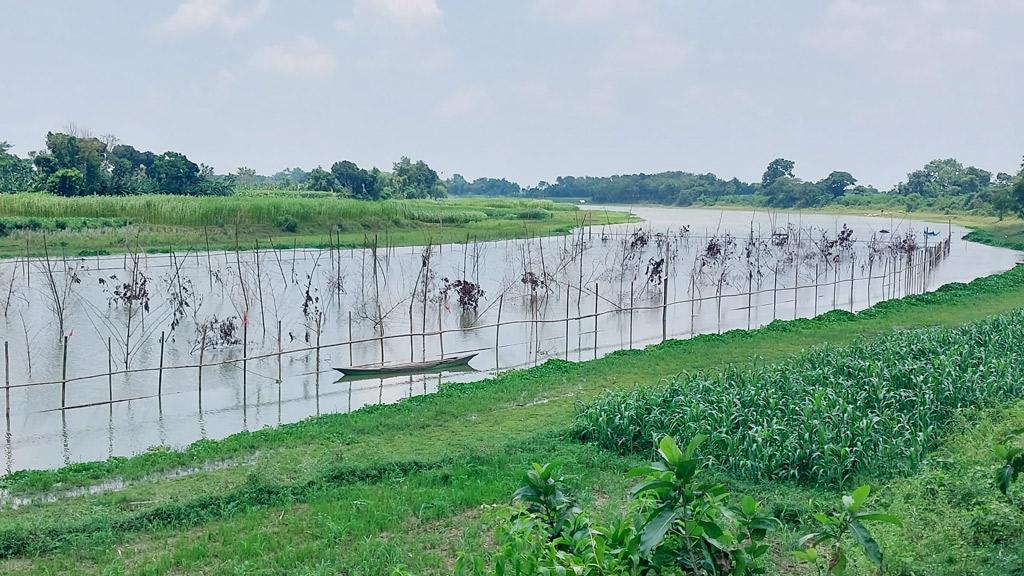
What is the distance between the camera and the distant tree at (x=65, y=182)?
40.2 metres

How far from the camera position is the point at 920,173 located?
273 feet

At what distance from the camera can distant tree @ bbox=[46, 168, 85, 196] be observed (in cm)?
4016

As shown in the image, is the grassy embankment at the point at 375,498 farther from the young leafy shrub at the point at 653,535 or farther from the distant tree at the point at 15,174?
the distant tree at the point at 15,174

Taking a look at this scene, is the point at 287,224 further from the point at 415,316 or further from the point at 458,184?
the point at 458,184

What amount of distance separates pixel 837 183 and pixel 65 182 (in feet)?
231

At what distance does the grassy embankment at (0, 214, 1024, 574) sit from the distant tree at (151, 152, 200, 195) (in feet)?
130

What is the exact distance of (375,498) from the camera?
744 centimetres

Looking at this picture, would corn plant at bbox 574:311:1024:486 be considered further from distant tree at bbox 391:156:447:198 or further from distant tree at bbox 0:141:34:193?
distant tree at bbox 391:156:447:198

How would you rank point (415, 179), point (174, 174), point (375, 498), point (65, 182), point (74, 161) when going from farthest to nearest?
point (415, 179) → point (174, 174) → point (74, 161) → point (65, 182) → point (375, 498)

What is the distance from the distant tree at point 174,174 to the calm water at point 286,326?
56.6 feet

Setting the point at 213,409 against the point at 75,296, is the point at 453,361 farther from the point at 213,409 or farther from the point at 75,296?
the point at 75,296

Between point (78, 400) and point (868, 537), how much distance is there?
39.0 feet

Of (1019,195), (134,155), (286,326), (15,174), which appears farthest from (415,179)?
(286,326)

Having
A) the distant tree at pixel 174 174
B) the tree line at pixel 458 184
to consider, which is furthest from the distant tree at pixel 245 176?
the distant tree at pixel 174 174
